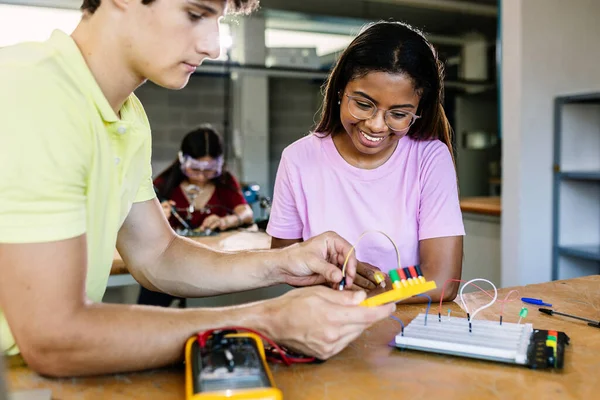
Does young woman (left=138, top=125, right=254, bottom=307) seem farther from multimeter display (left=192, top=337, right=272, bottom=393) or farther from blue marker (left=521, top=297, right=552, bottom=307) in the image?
multimeter display (left=192, top=337, right=272, bottom=393)

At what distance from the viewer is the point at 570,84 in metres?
3.43

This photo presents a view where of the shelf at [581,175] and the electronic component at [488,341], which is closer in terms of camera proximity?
the electronic component at [488,341]

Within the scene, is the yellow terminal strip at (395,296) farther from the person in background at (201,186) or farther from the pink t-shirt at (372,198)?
the person in background at (201,186)

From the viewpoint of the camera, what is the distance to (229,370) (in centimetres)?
80

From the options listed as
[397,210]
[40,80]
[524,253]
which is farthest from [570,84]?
[40,80]

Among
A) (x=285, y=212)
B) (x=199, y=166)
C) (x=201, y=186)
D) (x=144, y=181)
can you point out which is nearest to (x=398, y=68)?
(x=285, y=212)

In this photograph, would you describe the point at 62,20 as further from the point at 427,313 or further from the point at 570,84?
the point at 427,313

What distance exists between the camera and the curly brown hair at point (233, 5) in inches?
40.0

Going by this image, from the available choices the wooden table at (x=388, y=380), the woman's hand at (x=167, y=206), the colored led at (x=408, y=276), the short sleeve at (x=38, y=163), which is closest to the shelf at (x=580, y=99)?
the woman's hand at (x=167, y=206)

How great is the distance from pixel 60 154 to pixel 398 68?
976 millimetres

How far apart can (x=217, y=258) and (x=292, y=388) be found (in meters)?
0.47

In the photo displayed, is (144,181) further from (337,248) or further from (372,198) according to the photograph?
(372,198)

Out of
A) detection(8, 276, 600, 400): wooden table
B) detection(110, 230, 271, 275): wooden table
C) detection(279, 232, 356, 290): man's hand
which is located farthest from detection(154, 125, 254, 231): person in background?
detection(8, 276, 600, 400): wooden table

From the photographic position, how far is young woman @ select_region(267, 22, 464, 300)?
1.60 meters
